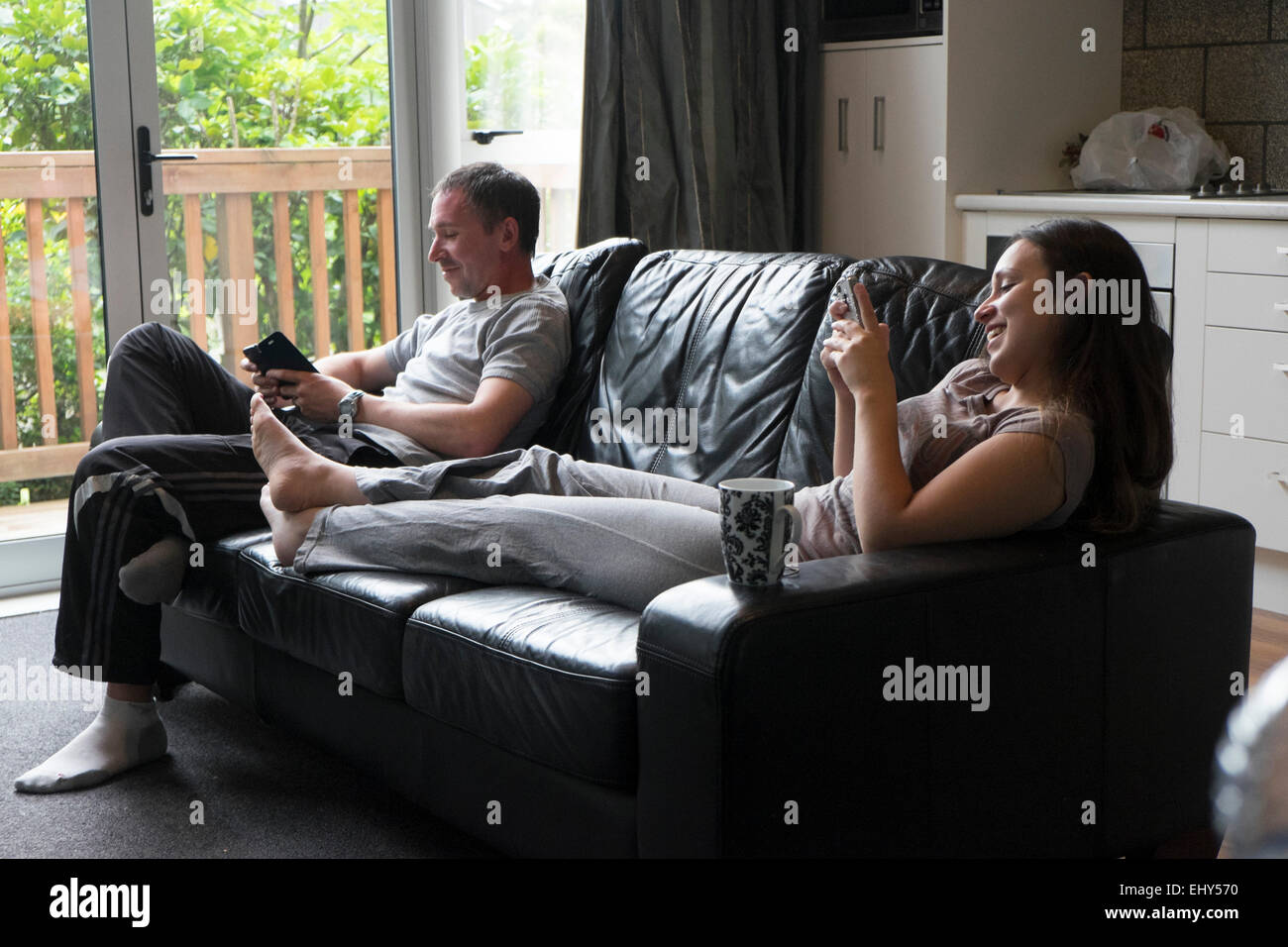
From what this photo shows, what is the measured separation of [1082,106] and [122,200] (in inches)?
106

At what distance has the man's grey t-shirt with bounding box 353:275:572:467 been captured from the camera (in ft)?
8.40

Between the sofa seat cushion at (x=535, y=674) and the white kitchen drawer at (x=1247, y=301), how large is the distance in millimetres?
1939

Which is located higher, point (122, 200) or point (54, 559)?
point (122, 200)

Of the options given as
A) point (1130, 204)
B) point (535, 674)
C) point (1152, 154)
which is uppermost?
point (1152, 154)

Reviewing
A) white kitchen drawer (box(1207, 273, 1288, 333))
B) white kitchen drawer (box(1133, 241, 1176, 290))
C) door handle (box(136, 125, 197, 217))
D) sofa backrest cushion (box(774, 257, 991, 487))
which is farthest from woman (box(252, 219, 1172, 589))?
door handle (box(136, 125, 197, 217))

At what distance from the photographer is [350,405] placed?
8.51ft

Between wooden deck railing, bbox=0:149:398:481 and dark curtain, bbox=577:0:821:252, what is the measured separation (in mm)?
699

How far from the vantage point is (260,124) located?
3.73 m

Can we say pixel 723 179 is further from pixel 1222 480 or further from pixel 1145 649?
pixel 1145 649

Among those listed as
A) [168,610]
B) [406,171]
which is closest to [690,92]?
[406,171]

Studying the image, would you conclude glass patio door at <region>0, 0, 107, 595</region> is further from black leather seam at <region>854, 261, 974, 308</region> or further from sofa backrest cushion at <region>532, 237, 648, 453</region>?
black leather seam at <region>854, 261, 974, 308</region>

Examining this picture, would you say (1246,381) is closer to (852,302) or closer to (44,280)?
(852,302)

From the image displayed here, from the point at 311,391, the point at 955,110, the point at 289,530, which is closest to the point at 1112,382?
the point at 289,530

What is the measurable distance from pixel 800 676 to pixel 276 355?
4.96 feet
